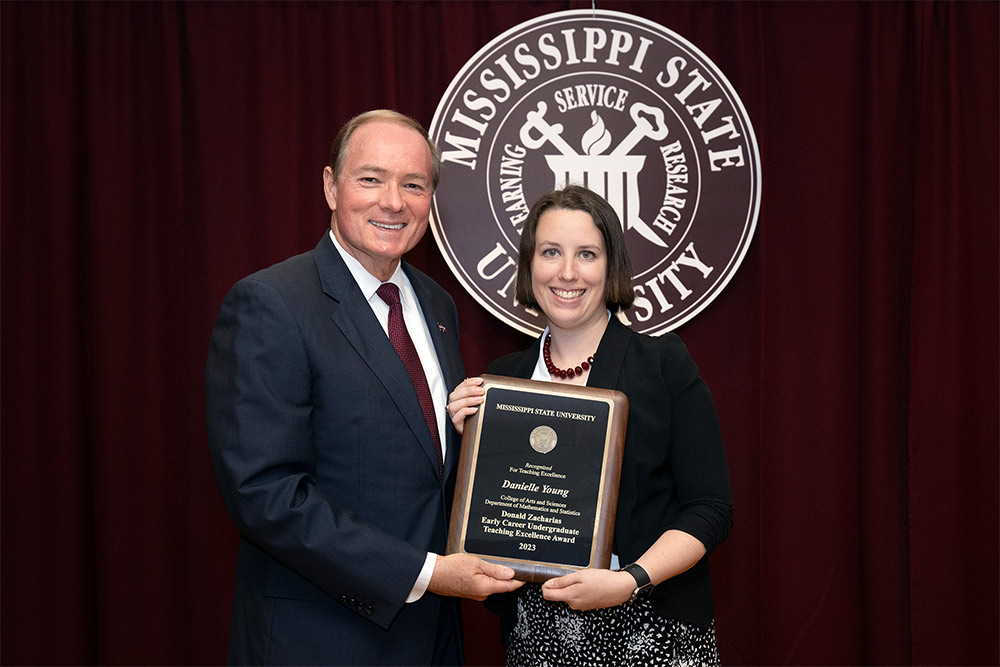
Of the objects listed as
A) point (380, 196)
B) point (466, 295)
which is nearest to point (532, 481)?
A: point (380, 196)

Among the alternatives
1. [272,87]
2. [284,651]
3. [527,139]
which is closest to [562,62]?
[527,139]

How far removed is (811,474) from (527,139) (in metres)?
1.40

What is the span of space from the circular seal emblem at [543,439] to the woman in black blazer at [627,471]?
5.3 inches

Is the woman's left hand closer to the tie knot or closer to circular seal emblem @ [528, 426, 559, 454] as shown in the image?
circular seal emblem @ [528, 426, 559, 454]

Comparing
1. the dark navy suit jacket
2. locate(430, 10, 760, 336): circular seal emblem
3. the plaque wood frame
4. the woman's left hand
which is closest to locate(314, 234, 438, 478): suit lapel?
the dark navy suit jacket

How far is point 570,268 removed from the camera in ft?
6.13

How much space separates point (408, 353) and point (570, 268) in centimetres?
39

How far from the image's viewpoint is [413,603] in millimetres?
1798

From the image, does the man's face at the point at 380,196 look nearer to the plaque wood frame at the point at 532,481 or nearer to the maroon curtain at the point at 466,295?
the plaque wood frame at the point at 532,481

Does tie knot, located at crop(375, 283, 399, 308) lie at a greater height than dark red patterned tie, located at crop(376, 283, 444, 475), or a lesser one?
greater

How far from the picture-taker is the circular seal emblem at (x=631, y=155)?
2.64 metres

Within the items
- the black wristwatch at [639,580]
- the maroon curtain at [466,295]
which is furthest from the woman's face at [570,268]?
the maroon curtain at [466,295]

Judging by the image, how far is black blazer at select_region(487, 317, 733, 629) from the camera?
1790mm

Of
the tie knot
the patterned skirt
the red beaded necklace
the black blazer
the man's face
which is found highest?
the man's face
